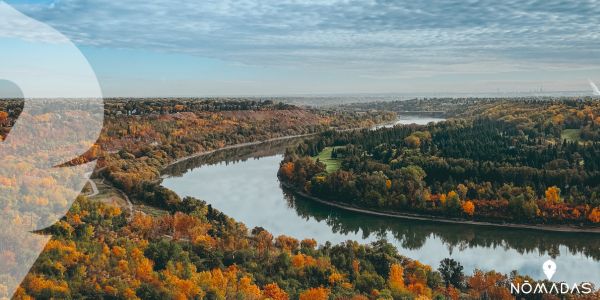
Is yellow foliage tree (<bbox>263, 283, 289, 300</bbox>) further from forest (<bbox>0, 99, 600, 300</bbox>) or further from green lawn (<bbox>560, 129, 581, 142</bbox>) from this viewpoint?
green lawn (<bbox>560, 129, 581, 142</bbox>)

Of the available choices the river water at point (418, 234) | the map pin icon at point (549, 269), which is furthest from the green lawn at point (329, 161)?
the map pin icon at point (549, 269)

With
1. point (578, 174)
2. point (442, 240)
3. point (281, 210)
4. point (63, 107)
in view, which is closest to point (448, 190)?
point (442, 240)

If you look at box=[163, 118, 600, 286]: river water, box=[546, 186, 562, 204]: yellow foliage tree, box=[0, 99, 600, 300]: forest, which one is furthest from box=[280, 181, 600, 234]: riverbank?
box=[546, 186, 562, 204]: yellow foliage tree

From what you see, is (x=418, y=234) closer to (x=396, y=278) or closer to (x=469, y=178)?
(x=469, y=178)

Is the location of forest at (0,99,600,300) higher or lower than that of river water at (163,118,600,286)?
higher

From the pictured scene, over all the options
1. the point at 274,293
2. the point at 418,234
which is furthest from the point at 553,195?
the point at 274,293

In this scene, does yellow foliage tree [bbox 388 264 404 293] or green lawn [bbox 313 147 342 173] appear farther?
green lawn [bbox 313 147 342 173]

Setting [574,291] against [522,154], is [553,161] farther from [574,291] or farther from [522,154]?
[574,291]
